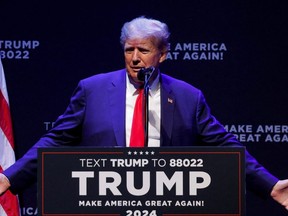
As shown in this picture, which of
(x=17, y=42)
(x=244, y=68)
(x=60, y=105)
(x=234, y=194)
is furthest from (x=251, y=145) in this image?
(x=234, y=194)

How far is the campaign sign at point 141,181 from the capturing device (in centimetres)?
249

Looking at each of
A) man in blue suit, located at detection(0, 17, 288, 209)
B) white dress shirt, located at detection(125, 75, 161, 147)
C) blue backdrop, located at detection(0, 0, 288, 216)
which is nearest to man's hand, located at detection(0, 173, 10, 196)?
man in blue suit, located at detection(0, 17, 288, 209)

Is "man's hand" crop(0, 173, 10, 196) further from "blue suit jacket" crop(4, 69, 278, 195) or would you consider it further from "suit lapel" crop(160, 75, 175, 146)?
"suit lapel" crop(160, 75, 175, 146)

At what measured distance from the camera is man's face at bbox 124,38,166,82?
325 cm

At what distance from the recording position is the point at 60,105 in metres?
4.79

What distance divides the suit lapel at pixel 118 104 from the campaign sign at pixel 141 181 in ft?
2.43

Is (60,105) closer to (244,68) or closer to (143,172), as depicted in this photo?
(244,68)

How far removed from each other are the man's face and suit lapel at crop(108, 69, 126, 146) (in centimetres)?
11

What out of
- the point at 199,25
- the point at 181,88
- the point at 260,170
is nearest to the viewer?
the point at 260,170

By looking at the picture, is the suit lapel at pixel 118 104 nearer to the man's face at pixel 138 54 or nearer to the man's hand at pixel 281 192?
the man's face at pixel 138 54

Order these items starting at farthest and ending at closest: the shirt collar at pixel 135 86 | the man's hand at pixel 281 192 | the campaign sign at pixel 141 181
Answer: the shirt collar at pixel 135 86 → the man's hand at pixel 281 192 → the campaign sign at pixel 141 181

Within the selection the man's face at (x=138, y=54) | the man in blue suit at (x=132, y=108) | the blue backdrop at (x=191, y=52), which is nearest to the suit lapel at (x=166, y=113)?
the man in blue suit at (x=132, y=108)

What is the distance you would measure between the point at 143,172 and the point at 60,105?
2.37 m

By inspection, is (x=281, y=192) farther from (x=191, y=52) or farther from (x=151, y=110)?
(x=191, y=52)
